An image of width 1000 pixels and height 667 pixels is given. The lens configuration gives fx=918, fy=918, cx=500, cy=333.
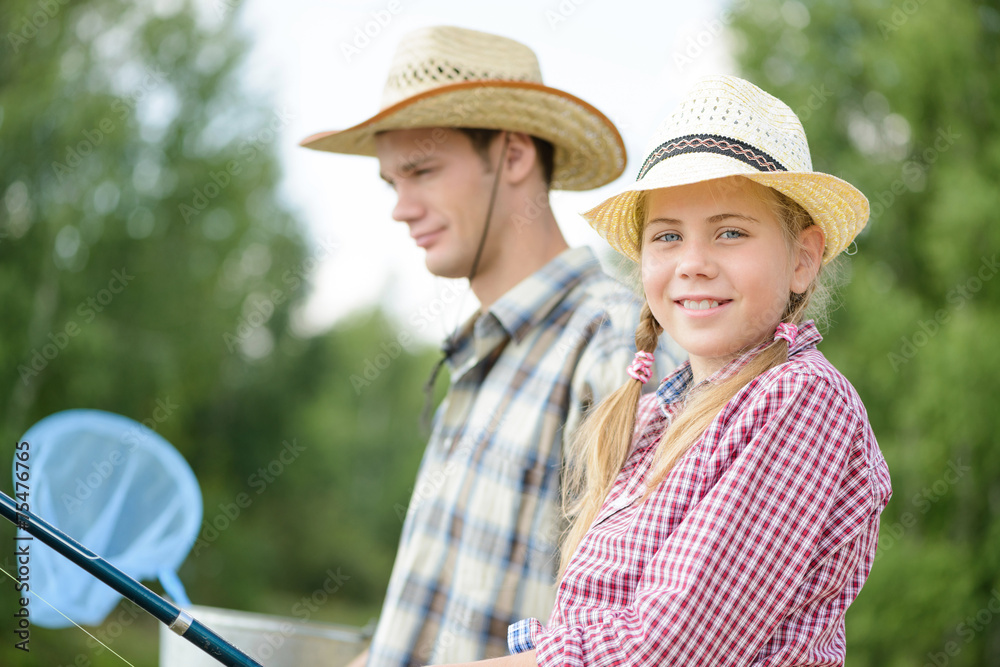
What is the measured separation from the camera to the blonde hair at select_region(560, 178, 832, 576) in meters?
1.33

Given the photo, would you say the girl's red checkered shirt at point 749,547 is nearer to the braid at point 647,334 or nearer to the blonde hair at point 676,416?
the blonde hair at point 676,416

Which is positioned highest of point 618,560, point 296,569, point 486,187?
point 486,187

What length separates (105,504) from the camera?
101 inches

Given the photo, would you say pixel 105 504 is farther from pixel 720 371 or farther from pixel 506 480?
pixel 720 371

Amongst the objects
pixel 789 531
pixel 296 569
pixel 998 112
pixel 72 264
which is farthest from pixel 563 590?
pixel 296 569

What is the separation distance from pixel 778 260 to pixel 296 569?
19677mm

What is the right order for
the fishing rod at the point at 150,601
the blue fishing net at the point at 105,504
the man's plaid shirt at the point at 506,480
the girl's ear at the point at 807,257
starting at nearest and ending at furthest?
1. the fishing rod at the point at 150,601
2. the girl's ear at the point at 807,257
3. the man's plaid shirt at the point at 506,480
4. the blue fishing net at the point at 105,504

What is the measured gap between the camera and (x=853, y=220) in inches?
59.6

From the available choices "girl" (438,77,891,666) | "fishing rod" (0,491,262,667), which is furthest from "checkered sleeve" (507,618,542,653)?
"fishing rod" (0,491,262,667)

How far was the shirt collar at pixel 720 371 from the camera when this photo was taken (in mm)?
1360

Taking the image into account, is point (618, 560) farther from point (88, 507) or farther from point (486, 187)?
point (88, 507)

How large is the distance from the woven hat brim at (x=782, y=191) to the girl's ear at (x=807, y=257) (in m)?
0.02

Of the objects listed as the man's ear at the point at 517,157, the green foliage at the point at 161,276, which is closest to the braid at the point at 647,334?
the man's ear at the point at 517,157

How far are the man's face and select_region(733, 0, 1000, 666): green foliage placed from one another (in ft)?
14.9
